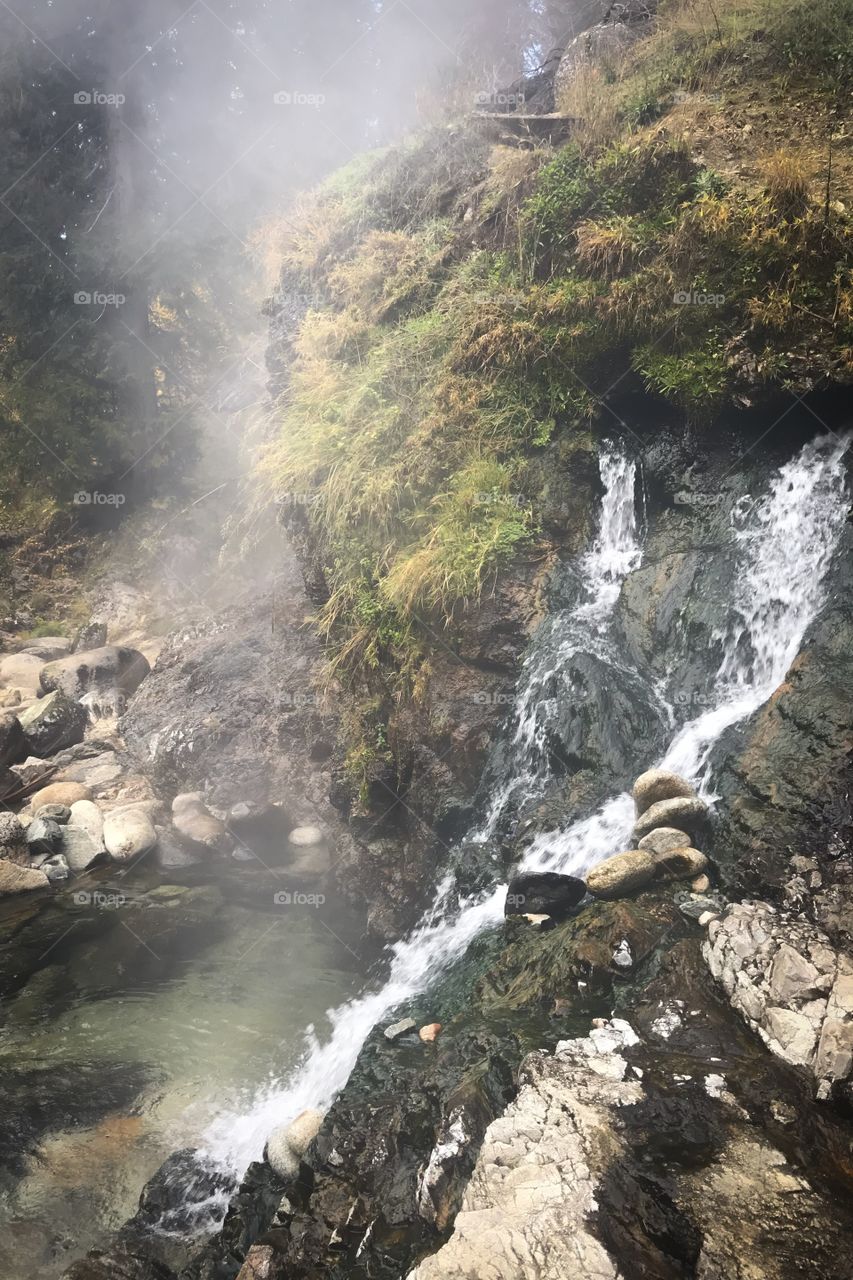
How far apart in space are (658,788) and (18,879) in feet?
23.3

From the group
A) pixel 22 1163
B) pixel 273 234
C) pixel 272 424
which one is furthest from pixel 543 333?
pixel 273 234

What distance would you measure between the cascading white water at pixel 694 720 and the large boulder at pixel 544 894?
0.41m

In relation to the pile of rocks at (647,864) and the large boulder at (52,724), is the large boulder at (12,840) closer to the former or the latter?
the large boulder at (52,724)

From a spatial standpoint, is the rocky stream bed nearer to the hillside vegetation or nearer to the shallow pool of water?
the shallow pool of water

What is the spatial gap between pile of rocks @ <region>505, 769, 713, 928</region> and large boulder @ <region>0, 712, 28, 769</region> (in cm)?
789

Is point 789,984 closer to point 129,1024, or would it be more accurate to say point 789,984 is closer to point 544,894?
point 544,894

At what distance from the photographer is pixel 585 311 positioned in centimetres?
748

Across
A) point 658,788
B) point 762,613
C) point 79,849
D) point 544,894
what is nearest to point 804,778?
point 658,788

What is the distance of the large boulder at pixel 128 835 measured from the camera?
344 inches

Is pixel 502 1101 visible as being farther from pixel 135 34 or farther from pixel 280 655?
pixel 135 34

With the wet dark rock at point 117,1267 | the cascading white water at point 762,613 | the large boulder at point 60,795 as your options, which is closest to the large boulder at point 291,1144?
the wet dark rock at point 117,1267

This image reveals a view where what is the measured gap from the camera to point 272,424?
12.0 meters

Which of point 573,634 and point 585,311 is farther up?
A: point 585,311

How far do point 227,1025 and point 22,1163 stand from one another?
5.76 feet
